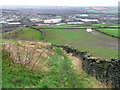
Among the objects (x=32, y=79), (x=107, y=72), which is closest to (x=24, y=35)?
(x=107, y=72)

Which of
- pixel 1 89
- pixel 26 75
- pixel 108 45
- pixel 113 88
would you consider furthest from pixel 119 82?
pixel 108 45

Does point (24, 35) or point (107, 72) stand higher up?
point (107, 72)

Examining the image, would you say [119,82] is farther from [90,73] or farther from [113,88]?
[90,73]

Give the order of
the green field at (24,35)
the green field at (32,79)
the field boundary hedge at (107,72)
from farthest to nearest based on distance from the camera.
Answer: the green field at (24,35) → the field boundary hedge at (107,72) → the green field at (32,79)

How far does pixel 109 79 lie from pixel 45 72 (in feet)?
13.3

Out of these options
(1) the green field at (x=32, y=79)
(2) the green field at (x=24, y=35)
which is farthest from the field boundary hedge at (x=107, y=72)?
(2) the green field at (x=24, y=35)

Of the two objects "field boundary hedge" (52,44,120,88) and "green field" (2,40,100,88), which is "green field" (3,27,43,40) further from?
"green field" (2,40,100,88)

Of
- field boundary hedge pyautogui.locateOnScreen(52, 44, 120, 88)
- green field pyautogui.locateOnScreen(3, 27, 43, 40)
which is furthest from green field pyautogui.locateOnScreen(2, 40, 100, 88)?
green field pyautogui.locateOnScreen(3, 27, 43, 40)

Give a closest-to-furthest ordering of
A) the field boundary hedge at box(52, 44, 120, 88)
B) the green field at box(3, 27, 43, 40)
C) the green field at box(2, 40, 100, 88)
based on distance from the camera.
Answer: the green field at box(2, 40, 100, 88)
the field boundary hedge at box(52, 44, 120, 88)
the green field at box(3, 27, 43, 40)

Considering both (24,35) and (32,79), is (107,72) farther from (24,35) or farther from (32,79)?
(24,35)

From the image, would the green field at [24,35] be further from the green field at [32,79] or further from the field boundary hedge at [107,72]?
the green field at [32,79]

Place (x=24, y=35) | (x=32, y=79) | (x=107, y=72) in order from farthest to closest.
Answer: (x=24, y=35), (x=107, y=72), (x=32, y=79)

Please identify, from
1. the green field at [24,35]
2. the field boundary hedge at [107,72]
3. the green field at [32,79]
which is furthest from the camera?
the green field at [24,35]

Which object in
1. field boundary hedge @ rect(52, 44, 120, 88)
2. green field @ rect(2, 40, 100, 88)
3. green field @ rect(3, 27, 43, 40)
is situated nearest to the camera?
green field @ rect(2, 40, 100, 88)
